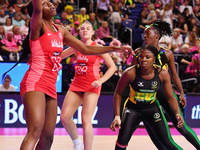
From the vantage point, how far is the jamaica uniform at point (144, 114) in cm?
375

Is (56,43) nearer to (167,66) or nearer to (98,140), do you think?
(167,66)

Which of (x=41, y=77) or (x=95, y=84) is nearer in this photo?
(x=41, y=77)

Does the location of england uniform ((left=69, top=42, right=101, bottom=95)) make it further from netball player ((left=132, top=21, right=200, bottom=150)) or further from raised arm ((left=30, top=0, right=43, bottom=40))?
raised arm ((left=30, top=0, right=43, bottom=40))

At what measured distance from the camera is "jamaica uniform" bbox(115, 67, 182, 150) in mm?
3750

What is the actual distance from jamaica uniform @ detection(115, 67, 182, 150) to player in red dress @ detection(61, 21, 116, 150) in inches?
29.3

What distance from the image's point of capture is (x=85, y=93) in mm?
4672

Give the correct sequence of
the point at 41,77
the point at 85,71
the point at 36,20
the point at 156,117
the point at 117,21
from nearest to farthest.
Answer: the point at 36,20 → the point at 41,77 → the point at 156,117 → the point at 85,71 → the point at 117,21

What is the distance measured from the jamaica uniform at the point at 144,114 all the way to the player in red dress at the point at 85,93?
2.44 feet

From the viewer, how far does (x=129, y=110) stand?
12.8 ft

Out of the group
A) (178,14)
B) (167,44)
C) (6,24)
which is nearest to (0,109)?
(6,24)

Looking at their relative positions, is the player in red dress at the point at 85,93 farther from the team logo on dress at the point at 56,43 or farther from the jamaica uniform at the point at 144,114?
the team logo on dress at the point at 56,43

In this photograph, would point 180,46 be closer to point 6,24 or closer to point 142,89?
point 6,24

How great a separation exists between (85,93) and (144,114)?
114 centimetres

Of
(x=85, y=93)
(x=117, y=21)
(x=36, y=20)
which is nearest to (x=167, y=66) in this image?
(x=85, y=93)
